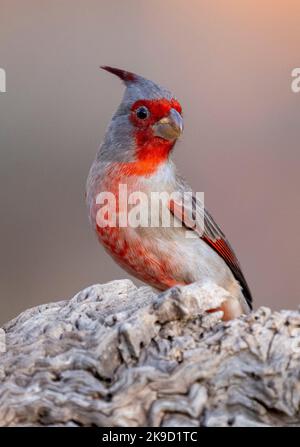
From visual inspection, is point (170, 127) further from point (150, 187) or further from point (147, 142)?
point (150, 187)

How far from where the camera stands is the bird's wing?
404cm

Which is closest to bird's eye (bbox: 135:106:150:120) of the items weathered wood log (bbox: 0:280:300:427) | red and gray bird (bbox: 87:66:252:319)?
red and gray bird (bbox: 87:66:252:319)

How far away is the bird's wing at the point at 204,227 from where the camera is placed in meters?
4.04

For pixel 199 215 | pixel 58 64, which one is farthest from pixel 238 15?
pixel 199 215

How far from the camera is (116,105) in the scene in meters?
6.08

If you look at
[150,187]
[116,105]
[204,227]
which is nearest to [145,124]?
[150,187]

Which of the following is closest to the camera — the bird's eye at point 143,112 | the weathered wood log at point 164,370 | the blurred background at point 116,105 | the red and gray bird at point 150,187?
the weathered wood log at point 164,370

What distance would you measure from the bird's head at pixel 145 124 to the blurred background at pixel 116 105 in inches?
60.6

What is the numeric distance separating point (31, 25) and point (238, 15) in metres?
1.27

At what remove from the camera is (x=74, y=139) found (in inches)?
240

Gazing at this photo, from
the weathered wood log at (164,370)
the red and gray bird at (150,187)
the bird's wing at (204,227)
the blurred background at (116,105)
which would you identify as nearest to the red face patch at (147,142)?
the red and gray bird at (150,187)

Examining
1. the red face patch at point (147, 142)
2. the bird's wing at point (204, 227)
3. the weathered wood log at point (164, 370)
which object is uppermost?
the red face patch at point (147, 142)

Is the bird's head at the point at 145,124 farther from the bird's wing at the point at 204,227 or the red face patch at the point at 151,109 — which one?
the bird's wing at the point at 204,227
